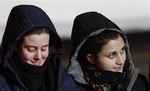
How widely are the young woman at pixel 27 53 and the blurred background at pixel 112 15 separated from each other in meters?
0.37

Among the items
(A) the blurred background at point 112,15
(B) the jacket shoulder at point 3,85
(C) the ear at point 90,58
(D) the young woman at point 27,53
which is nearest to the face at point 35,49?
(D) the young woman at point 27,53

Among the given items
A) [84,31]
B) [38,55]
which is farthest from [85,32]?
[38,55]

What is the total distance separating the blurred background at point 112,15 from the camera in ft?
5.14

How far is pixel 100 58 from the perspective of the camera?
128cm

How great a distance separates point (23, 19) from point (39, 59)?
0.50 feet

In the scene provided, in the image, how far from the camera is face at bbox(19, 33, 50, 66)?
44.1 inches

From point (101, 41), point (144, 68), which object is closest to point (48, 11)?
point (101, 41)

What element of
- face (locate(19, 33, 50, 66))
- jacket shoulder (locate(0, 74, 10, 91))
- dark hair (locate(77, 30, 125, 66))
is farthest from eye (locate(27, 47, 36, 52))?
dark hair (locate(77, 30, 125, 66))

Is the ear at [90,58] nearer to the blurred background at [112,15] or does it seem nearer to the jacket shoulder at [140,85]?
the jacket shoulder at [140,85]

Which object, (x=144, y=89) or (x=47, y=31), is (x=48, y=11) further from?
(x=144, y=89)

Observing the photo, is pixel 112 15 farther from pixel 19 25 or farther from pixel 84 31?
pixel 19 25

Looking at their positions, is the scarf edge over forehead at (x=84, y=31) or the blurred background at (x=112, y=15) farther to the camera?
the blurred background at (x=112, y=15)

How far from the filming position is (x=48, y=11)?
1574mm

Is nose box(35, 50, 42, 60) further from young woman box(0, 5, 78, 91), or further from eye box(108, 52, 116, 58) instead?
eye box(108, 52, 116, 58)
